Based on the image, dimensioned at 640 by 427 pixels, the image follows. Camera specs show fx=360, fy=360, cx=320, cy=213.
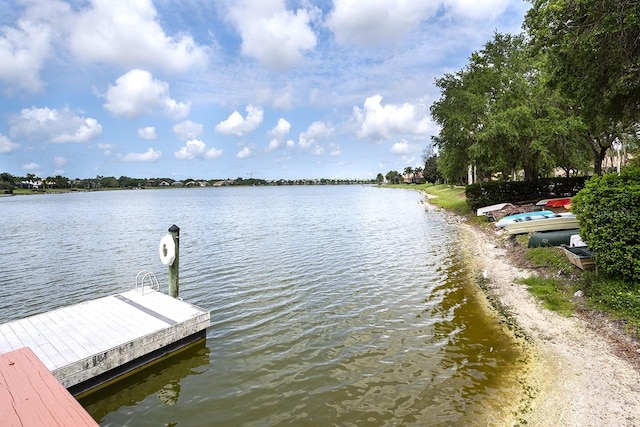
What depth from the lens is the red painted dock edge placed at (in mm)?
3936

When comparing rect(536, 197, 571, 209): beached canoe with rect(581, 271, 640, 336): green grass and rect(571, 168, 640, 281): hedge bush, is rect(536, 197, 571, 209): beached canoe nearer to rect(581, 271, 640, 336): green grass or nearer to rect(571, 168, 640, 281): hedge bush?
rect(581, 271, 640, 336): green grass

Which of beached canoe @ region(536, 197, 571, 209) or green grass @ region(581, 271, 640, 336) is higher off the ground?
beached canoe @ region(536, 197, 571, 209)

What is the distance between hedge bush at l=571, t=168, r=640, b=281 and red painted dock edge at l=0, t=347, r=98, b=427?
11569mm

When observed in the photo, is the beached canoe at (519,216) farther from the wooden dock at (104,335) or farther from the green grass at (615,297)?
the wooden dock at (104,335)

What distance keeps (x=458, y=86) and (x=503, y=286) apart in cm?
2612

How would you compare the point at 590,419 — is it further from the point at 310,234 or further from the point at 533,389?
the point at 310,234

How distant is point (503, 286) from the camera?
1291 centimetres

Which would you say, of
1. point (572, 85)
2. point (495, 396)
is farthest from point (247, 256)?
point (572, 85)

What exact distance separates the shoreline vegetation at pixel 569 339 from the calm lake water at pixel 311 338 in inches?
18.0

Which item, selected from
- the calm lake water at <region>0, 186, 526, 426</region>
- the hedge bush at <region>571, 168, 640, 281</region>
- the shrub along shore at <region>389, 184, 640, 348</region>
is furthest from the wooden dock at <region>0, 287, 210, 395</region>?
the hedge bush at <region>571, 168, 640, 281</region>

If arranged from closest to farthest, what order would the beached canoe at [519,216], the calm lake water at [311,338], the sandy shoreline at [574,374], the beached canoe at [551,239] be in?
the sandy shoreline at [574,374] → the calm lake water at [311,338] → the beached canoe at [551,239] → the beached canoe at [519,216]

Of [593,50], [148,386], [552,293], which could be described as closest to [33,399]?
[148,386]

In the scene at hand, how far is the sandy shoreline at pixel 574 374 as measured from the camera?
590 cm

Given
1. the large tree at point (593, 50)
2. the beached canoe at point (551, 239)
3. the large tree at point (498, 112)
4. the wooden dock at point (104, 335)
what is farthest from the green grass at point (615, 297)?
the large tree at point (498, 112)
